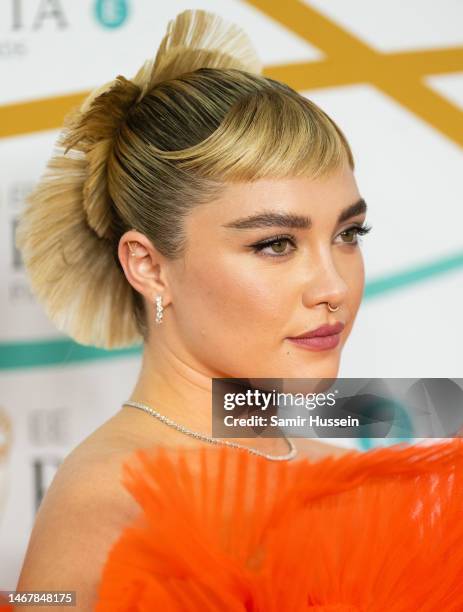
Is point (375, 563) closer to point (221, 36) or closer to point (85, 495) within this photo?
point (85, 495)

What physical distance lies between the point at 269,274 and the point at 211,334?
11 centimetres

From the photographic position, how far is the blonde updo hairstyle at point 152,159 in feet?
3.65

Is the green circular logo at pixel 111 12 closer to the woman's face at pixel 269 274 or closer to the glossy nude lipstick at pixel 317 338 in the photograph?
the woman's face at pixel 269 274

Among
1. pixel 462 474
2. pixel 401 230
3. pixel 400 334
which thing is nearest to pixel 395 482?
pixel 462 474

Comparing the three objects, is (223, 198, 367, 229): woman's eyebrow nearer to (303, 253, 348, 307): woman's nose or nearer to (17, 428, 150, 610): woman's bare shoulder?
(303, 253, 348, 307): woman's nose

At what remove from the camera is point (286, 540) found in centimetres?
94

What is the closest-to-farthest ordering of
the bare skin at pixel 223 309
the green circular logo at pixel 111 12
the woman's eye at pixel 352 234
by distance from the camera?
the bare skin at pixel 223 309
the woman's eye at pixel 352 234
the green circular logo at pixel 111 12

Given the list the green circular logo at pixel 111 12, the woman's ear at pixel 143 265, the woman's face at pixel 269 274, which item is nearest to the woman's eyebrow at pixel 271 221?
the woman's face at pixel 269 274

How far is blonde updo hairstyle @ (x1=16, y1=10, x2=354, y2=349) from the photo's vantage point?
111 centimetres

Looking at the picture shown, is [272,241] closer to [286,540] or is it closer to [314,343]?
[314,343]

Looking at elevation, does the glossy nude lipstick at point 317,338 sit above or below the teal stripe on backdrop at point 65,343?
below

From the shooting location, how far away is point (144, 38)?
1501 millimetres

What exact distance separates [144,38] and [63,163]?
322 millimetres

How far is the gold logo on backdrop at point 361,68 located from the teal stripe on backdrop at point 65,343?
215mm
